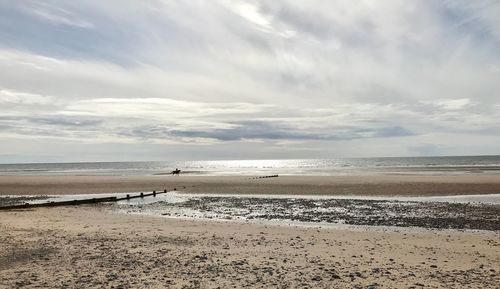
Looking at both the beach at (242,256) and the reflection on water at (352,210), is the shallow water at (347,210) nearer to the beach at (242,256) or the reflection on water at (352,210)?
the reflection on water at (352,210)

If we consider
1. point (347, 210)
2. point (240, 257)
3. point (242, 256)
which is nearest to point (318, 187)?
point (347, 210)

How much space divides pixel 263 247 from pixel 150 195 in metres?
27.8

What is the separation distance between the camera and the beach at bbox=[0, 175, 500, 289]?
35.7ft

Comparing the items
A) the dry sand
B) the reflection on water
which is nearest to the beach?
the dry sand

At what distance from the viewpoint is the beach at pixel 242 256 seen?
10875 mm

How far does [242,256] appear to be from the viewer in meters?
13.7

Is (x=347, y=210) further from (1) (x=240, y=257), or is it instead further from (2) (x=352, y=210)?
(1) (x=240, y=257)

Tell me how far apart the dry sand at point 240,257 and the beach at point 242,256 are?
0.03m

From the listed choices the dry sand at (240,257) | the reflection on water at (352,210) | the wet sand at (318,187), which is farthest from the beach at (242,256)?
the wet sand at (318,187)

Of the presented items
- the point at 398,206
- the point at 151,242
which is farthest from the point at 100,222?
the point at 398,206

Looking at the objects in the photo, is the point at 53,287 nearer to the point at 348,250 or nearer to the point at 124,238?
the point at 124,238

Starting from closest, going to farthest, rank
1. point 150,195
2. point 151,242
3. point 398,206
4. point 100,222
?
point 151,242 → point 100,222 → point 398,206 → point 150,195

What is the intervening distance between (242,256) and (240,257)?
162mm

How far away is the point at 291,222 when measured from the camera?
22500 millimetres
